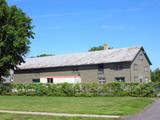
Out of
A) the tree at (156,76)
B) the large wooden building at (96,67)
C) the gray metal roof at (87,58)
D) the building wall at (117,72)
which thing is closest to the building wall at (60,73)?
the large wooden building at (96,67)

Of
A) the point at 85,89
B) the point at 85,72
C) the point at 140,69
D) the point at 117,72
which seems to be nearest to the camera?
the point at 85,89

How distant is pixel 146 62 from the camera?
73.6 meters

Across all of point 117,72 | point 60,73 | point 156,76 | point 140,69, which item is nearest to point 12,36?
point 60,73

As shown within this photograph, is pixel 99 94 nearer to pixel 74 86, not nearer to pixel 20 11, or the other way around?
pixel 74 86

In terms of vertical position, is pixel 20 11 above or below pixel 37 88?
above

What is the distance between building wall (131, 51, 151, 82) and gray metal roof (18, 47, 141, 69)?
6.00 ft

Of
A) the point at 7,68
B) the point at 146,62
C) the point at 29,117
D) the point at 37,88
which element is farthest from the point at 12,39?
the point at 29,117

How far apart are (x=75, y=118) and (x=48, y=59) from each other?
62791mm

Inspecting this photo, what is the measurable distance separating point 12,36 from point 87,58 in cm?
1746

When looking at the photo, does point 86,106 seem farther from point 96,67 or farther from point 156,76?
point 156,76

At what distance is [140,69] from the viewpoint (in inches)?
2778

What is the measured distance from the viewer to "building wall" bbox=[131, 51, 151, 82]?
224 ft

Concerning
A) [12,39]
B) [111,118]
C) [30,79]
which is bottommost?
[111,118]

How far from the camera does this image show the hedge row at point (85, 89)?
4138 centimetres
